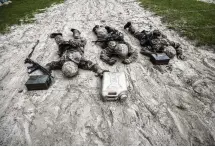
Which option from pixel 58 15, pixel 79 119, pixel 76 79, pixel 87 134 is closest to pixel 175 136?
pixel 87 134

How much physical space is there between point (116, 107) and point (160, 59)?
210cm

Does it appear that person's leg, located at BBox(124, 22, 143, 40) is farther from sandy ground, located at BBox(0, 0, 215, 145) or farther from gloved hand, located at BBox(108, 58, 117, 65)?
gloved hand, located at BBox(108, 58, 117, 65)

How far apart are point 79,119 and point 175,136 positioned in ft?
6.09

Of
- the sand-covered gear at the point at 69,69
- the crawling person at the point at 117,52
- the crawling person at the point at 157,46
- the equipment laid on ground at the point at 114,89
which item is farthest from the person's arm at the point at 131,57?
the sand-covered gear at the point at 69,69

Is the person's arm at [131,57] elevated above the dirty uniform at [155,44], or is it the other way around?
the dirty uniform at [155,44]

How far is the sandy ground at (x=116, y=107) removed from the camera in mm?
2650

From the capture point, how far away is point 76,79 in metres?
3.97

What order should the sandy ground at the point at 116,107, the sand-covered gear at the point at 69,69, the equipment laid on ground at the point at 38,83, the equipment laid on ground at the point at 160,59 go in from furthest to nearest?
the equipment laid on ground at the point at 160,59 < the sand-covered gear at the point at 69,69 < the equipment laid on ground at the point at 38,83 < the sandy ground at the point at 116,107

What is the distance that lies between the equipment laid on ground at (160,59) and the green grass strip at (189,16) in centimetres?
201

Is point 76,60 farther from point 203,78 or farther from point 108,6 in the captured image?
point 108,6

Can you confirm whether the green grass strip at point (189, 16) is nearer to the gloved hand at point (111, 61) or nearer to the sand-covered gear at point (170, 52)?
the sand-covered gear at point (170, 52)

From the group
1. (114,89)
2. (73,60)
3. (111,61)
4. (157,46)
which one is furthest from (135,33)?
(114,89)

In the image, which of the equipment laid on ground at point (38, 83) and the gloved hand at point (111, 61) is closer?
the equipment laid on ground at point (38, 83)

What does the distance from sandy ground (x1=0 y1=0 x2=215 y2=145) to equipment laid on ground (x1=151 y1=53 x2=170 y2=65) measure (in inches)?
6.6
